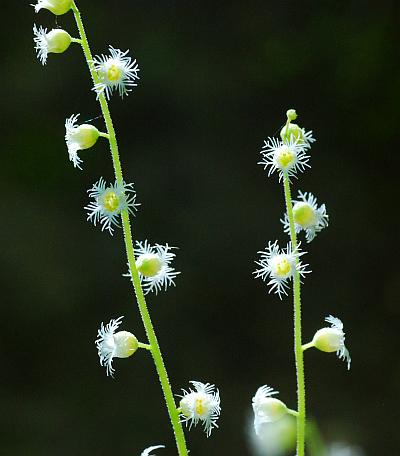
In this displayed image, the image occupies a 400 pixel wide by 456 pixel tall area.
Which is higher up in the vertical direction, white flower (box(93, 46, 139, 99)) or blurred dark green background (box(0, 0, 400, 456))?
blurred dark green background (box(0, 0, 400, 456))

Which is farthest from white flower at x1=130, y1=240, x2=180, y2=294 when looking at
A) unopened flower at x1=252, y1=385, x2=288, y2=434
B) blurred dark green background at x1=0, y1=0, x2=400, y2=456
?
blurred dark green background at x1=0, y1=0, x2=400, y2=456

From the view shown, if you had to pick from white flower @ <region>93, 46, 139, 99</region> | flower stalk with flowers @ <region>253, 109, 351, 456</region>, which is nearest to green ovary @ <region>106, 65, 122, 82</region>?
white flower @ <region>93, 46, 139, 99</region>

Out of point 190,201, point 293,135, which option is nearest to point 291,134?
point 293,135

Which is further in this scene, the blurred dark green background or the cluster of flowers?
the blurred dark green background

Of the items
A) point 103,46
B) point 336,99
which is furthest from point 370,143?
point 103,46

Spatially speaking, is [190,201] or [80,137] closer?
[80,137]

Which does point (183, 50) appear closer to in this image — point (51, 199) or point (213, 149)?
point (213, 149)

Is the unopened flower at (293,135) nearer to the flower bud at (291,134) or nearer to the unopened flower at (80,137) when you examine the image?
the flower bud at (291,134)

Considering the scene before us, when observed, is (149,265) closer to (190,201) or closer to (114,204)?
(114,204)

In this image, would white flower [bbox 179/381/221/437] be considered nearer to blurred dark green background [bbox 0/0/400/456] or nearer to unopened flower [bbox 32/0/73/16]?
unopened flower [bbox 32/0/73/16]

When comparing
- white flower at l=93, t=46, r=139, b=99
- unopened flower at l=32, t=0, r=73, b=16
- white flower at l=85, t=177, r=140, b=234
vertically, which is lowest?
white flower at l=85, t=177, r=140, b=234
